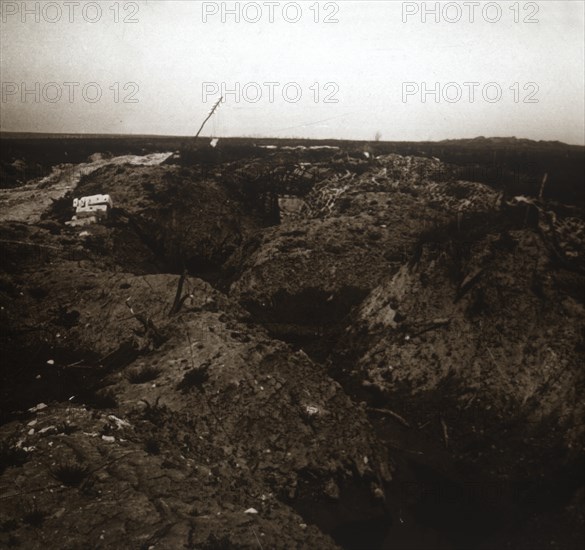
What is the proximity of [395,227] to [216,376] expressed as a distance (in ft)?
15.3

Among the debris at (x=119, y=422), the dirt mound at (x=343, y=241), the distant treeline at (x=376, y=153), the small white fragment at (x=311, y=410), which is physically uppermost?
the distant treeline at (x=376, y=153)

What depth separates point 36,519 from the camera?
352 centimetres

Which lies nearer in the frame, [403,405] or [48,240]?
[403,405]

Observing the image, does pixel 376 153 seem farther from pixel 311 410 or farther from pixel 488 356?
pixel 311 410

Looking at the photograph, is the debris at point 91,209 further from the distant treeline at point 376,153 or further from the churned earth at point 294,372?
the distant treeline at point 376,153

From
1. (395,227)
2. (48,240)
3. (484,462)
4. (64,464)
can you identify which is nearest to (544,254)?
(395,227)

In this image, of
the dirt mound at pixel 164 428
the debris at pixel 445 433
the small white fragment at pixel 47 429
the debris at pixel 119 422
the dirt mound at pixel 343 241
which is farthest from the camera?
the dirt mound at pixel 343 241

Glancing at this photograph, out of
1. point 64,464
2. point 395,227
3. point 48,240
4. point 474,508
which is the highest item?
point 395,227

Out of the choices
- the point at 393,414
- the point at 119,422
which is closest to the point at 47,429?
the point at 119,422

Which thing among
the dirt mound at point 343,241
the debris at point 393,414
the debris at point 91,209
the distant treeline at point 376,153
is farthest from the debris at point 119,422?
the distant treeline at point 376,153

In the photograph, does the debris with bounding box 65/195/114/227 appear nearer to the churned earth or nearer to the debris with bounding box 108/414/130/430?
the churned earth

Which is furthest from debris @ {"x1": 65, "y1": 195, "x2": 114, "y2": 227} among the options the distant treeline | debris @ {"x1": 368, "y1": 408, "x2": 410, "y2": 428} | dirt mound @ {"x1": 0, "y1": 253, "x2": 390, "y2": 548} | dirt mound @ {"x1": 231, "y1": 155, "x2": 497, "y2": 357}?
debris @ {"x1": 368, "y1": 408, "x2": 410, "y2": 428}

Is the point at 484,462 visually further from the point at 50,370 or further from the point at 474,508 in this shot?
the point at 50,370

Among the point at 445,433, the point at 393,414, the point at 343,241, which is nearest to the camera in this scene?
the point at 445,433
